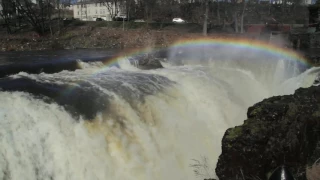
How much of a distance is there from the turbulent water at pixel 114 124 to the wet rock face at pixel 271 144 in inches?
54.6

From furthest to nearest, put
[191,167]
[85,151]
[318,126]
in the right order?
[191,167] < [85,151] < [318,126]

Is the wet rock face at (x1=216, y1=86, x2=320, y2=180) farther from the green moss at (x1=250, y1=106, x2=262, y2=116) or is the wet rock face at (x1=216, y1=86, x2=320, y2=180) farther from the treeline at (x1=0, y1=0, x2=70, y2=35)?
the treeline at (x1=0, y1=0, x2=70, y2=35)

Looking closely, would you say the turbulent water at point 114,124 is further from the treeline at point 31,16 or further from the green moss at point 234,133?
the treeline at point 31,16

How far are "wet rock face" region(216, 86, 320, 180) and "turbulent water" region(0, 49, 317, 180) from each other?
1.39 meters

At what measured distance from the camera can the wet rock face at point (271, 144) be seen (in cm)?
639

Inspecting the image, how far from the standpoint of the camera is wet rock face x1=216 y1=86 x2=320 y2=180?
21.0 ft

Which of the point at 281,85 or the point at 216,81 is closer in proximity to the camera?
the point at 216,81

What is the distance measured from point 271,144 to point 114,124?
3.72 m

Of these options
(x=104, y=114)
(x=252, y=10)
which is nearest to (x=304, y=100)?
(x=104, y=114)

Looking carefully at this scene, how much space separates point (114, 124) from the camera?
27.9ft

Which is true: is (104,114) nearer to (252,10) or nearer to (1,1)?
(1,1)

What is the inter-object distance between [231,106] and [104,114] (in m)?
4.27

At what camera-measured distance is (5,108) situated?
798 centimetres

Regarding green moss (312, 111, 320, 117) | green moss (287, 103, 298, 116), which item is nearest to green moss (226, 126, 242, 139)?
green moss (287, 103, 298, 116)
